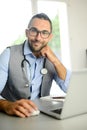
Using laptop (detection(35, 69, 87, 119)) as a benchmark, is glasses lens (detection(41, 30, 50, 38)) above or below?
above

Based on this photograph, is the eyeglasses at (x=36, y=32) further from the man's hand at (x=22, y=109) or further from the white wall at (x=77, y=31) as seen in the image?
the white wall at (x=77, y=31)

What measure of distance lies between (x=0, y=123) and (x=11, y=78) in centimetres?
69

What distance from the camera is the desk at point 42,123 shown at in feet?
2.52

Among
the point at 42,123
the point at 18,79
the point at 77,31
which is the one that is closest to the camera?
the point at 42,123

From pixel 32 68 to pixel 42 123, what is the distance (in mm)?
768

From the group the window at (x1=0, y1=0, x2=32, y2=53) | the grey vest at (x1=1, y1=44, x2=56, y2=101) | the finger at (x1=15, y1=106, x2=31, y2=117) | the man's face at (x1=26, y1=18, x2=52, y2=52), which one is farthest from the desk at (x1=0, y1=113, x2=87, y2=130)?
the window at (x1=0, y1=0, x2=32, y2=53)

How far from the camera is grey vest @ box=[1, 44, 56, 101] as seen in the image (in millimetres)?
1494

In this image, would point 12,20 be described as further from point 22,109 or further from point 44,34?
point 22,109

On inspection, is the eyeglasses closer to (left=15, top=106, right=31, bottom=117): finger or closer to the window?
(left=15, top=106, right=31, bottom=117): finger

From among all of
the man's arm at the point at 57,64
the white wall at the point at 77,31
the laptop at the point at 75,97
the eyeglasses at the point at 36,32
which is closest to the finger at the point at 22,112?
the laptop at the point at 75,97

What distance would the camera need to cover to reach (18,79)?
150 centimetres

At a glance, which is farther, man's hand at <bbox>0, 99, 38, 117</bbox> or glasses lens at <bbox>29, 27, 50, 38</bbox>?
glasses lens at <bbox>29, 27, 50, 38</bbox>

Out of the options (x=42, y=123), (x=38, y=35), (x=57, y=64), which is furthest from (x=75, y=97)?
(x=38, y=35)

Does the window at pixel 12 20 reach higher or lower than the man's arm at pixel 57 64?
higher
